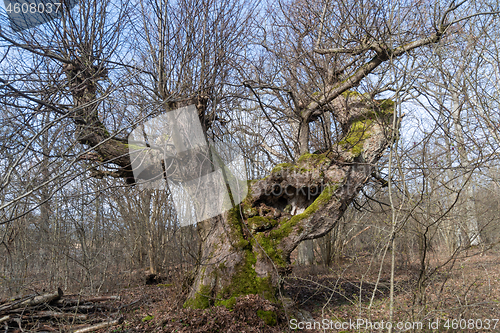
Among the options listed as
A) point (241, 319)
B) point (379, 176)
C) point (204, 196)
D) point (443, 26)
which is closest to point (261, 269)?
point (241, 319)

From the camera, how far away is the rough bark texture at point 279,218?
4566 millimetres

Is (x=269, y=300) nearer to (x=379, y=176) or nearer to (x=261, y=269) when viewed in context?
(x=261, y=269)

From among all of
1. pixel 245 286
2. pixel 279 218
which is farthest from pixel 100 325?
pixel 279 218

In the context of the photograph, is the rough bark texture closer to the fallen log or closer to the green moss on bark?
the green moss on bark

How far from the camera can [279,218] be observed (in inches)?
206

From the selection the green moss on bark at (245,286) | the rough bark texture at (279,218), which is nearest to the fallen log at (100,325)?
the rough bark texture at (279,218)

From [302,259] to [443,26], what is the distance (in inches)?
314

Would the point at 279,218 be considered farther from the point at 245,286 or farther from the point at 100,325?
the point at 100,325

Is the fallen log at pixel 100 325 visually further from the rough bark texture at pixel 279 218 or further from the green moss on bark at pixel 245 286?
the green moss on bark at pixel 245 286

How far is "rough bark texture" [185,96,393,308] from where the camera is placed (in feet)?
15.0

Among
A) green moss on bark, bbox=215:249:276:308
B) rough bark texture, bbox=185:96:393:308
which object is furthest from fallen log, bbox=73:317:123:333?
green moss on bark, bbox=215:249:276:308

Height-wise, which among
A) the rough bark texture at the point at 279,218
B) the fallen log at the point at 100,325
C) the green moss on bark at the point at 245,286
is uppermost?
the rough bark texture at the point at 279,218

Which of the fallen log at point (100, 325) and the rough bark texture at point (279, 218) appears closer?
the fallen log at point (100, 325)

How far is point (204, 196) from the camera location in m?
5.32
